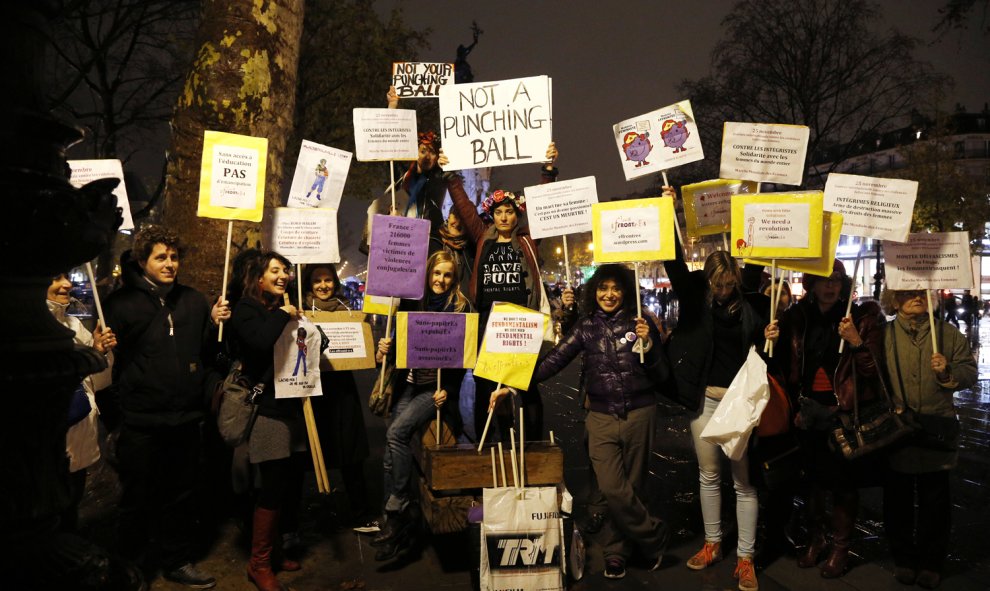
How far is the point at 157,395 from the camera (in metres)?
4.39

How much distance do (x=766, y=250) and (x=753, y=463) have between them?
145cm

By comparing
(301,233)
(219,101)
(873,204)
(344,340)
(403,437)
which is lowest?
(403,437)

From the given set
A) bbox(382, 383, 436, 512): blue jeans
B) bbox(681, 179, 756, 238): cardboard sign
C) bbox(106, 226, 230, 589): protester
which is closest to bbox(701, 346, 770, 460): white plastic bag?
bbox(681, 179, 756, 238): cardboard sign

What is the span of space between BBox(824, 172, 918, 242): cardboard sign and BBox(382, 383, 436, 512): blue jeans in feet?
10.3

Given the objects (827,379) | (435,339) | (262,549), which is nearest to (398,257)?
(435,339)

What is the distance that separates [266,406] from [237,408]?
197mm

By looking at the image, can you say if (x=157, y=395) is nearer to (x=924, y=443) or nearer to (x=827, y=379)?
(x=827, y=379)

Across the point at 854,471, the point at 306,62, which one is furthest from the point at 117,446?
the point at 306,62

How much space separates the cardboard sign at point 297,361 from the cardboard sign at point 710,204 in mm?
3073

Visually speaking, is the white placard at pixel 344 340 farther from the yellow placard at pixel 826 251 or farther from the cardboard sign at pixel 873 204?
the cardboard sign at pixel 873 204

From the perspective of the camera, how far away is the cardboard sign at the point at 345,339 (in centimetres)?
507

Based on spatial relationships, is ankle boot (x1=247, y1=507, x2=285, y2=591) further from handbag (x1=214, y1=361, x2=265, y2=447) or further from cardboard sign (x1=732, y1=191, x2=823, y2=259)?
cardboard sign (x1=732, y1=191, x2=823, y2=259)

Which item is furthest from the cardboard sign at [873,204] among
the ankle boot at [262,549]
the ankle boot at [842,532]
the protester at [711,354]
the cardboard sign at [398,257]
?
the ankle boot at [262,549]

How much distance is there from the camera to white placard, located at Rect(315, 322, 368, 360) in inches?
200
